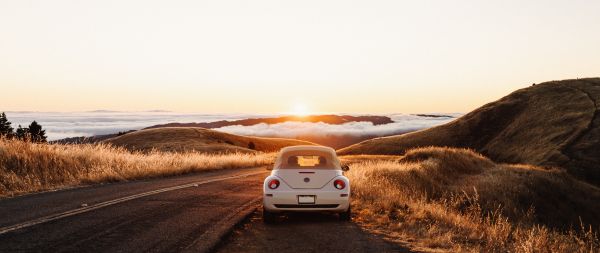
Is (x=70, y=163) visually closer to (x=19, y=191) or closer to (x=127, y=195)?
(x=19, y=191)

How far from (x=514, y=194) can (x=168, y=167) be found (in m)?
27.8

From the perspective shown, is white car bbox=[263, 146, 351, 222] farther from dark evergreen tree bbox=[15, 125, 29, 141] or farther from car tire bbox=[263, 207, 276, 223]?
dark evergreen tree bbox=[15, 125, 29, 141]

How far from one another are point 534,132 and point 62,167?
108 meters

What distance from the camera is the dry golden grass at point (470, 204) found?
30.1 ft

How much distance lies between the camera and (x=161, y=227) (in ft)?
31.6

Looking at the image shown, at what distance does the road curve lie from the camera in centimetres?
802

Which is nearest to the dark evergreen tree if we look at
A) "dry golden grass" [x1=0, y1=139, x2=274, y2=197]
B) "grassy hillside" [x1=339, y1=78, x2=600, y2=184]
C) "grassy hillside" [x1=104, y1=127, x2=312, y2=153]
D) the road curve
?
"dry golden grass" [x1=0, y1=139, x2=274, y2=197]

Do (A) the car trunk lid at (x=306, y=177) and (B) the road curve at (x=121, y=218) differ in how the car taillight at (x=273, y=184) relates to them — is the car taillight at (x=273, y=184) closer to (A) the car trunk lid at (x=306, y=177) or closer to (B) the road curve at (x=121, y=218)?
(A) the car trunk lid at (x=306, y=177)

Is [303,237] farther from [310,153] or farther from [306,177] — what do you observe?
[310,153]

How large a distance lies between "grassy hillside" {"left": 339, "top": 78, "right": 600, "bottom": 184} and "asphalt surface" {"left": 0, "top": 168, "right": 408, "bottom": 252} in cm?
7526

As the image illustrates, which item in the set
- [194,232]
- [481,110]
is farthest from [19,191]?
[481,110]

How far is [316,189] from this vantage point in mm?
10555

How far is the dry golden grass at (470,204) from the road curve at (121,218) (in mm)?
3737

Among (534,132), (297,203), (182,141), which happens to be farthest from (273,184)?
(534,132)
